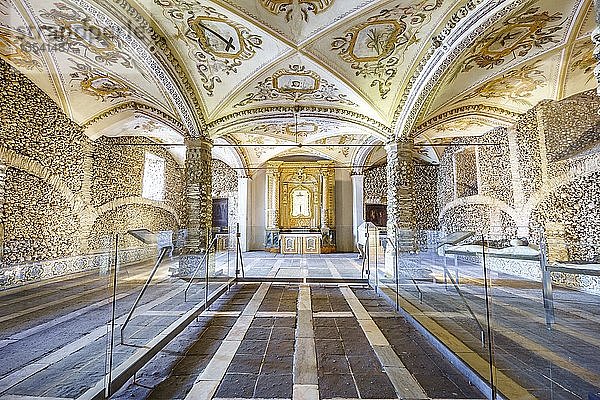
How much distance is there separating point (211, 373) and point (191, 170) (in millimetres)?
5400

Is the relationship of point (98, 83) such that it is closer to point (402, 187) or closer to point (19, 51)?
point (19, 51)

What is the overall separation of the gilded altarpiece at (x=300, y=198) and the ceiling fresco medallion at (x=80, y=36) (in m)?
7.25

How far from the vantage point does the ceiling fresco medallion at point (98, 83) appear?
615 centimetres

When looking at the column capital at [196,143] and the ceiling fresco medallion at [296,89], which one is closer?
the ceiling fresco medallion at [296,89]

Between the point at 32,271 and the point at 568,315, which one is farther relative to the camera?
the point at 32,271

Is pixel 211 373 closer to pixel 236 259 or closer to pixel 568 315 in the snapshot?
pixel 568 315

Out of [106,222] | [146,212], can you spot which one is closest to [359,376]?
[106,222]

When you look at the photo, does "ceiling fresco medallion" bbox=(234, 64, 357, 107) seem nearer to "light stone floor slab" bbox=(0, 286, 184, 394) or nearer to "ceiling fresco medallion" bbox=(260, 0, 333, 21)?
"ceiling fresco medallion" bbox=(260, 0, 333, 21)

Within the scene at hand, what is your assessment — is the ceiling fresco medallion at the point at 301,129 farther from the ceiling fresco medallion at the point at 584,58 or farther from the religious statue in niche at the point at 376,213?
the ceiling fresco medallion at the point at 584,58

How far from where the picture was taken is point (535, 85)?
6.51m

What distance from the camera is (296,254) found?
11.1m

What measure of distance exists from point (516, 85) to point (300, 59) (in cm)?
451

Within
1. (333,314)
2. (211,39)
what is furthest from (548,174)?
(211,39)

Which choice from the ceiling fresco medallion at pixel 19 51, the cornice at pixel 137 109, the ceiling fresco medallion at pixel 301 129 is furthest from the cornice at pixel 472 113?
the ceiling fresco medallion at pixel 19 51
